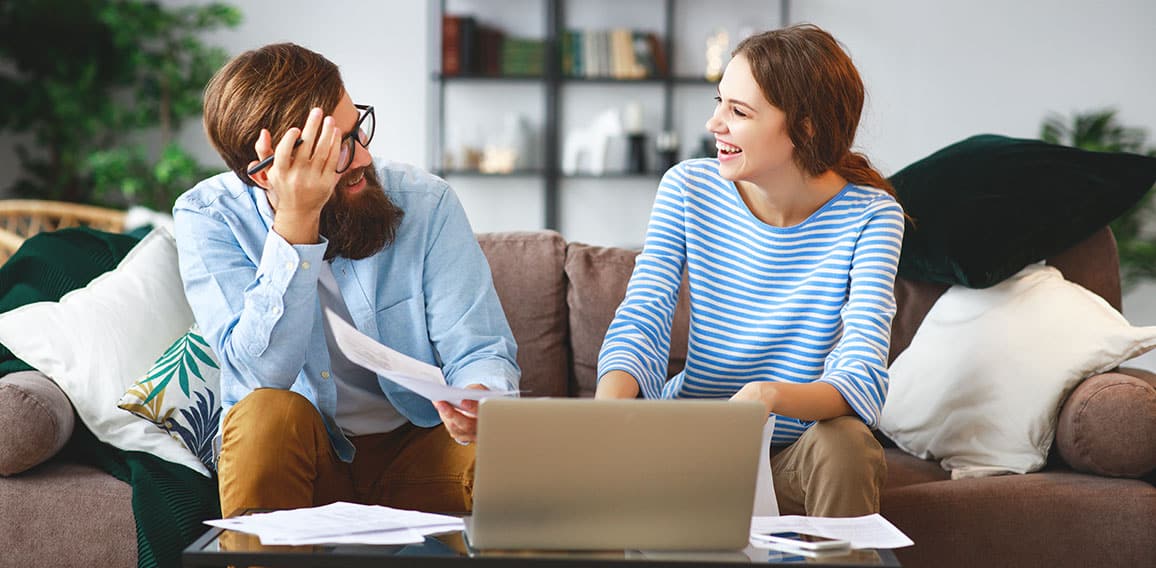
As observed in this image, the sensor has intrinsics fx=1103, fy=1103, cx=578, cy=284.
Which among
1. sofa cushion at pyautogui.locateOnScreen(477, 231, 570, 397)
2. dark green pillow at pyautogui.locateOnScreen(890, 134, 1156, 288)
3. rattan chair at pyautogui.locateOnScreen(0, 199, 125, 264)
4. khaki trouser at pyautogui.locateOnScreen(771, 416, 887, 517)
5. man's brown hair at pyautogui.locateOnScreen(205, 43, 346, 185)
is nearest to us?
khaki trouser at pyautogui.locateOnScreen(771, 416, 887, 517)

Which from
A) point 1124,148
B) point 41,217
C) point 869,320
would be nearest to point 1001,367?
point 869,320

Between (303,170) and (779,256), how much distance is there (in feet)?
2.42

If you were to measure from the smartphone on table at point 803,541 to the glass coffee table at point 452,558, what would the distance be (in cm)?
2

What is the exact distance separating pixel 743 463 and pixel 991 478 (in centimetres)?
101

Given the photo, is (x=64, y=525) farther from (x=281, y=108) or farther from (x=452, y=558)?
(x=452, y=558)

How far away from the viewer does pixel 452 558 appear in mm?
1026

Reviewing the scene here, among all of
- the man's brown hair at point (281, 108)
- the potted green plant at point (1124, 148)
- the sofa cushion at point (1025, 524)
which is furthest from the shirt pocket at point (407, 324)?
the potted green plant at point (1124, 148)

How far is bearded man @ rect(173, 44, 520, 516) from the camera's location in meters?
1.41

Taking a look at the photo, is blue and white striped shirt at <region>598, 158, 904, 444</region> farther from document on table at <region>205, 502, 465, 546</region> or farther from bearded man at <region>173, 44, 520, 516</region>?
document on table at <region>205, 502, 465, 546</region>

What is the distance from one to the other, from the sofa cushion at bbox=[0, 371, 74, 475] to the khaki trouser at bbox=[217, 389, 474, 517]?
0.48 metres

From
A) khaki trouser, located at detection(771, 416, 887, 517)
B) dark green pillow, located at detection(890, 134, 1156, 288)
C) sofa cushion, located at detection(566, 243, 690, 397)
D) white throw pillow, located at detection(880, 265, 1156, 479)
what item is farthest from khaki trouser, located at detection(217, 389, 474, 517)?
dark green pillow, located at detection(890, 134, 1156, 288)

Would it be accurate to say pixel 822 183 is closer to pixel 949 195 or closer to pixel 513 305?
pixel 949 195

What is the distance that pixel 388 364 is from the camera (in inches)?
43.8

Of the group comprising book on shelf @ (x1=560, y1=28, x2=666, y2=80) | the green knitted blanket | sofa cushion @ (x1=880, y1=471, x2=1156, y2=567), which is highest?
book on shelf @ (x1=560, y1=28, x2=666, y2=80)
